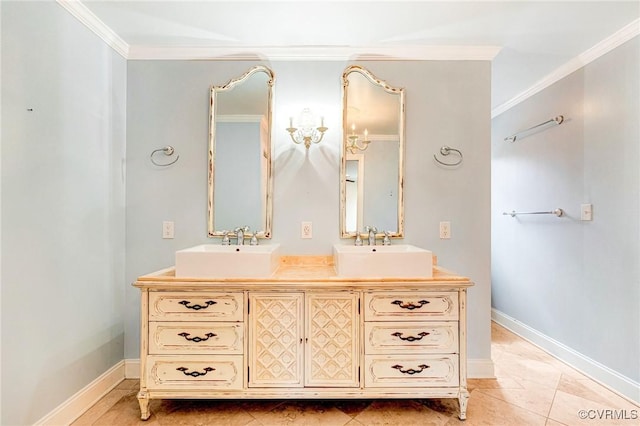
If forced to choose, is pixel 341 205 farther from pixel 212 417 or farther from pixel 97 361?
pixel 97 361

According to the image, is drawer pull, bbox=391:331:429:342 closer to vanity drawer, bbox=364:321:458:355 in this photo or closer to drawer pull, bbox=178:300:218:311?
vanity drawer, bbox=364:321:458:355

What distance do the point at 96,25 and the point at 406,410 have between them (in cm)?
292

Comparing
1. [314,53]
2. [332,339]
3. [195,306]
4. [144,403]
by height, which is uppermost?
[314,53]

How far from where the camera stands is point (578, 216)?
230 centimetres

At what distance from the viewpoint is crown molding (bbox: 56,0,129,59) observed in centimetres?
167

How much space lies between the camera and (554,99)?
2.54 meters

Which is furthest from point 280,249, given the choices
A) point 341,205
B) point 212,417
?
point 212,417

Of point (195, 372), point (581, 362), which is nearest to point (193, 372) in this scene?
point (195, 372)

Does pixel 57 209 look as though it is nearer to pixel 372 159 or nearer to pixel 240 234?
pixel 240 234

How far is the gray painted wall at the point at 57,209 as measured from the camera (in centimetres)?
137

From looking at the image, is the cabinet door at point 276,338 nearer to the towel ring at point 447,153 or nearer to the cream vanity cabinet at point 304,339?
the cream vanity cabinet at point 304,339

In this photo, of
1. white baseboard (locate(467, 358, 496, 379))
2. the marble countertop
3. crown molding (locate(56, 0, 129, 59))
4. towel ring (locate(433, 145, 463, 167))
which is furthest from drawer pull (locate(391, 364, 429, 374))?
crown molding (locate(56, 0, 129, 59))

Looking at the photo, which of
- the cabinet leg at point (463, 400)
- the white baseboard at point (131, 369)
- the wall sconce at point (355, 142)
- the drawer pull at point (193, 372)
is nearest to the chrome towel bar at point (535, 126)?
the wall sconce at point (355, 142)

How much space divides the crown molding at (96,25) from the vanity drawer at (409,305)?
2230mm
